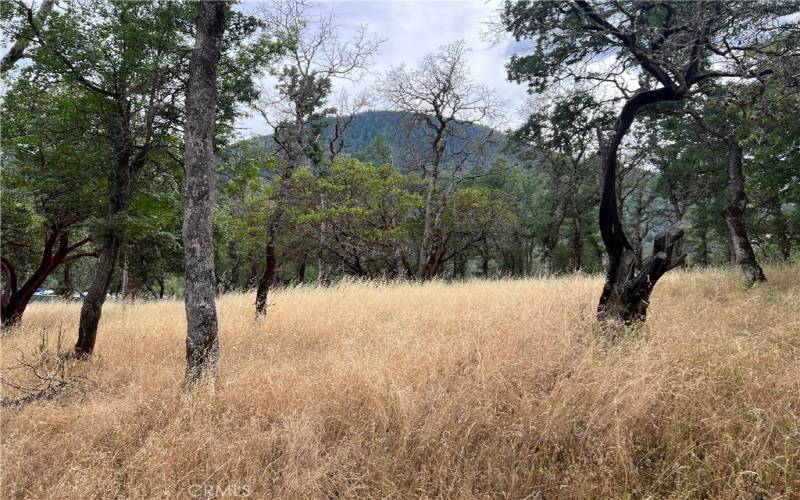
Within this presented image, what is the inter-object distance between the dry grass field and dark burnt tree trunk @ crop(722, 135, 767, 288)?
13.6 ft

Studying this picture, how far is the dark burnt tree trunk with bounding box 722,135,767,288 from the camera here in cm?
809

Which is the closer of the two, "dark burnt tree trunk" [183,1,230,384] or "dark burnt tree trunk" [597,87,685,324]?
"dark burnt tree trunk" [183,1,230,384]

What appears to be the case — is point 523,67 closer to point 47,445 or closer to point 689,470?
point 689,470

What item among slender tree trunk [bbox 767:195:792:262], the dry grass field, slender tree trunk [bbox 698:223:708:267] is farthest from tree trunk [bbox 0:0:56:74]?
slender tree trunk [bbox 698:223:708:267]

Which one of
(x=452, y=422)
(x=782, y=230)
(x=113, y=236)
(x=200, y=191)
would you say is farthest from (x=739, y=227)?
(x=782, y=230)

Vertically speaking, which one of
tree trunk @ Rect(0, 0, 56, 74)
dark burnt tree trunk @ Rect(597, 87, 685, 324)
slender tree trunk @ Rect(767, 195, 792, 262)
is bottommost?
dark burnt tree trunk @ Rect(597, 87, 685, 324)

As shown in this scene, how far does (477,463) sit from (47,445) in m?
3.48

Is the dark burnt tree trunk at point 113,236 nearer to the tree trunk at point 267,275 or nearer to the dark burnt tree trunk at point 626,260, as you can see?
the tree trunk at point 267,275

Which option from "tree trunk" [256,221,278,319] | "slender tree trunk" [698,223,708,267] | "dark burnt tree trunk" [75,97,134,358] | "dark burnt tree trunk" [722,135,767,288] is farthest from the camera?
"slender tree trunk" [698,223,708,267]

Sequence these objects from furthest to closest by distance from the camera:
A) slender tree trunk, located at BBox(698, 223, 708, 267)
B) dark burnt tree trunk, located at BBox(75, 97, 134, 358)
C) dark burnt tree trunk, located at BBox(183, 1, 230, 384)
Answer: slender tree trunk, located at BBox(698, 223, 708, 267)
dark burnt tree trunk, located at BBox(75, 97, 134, 358)
dark burnt tree trunk, located at BBox(183, 1, 230, 384)

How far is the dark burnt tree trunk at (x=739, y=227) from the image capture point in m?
8.09

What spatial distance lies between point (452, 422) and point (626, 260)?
3.94 metres

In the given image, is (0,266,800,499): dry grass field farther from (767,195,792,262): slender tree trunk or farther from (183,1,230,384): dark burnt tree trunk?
(767,195,792,262): slender tree trunk

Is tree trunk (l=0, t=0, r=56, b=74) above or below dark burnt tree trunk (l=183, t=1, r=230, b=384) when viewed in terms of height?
above
